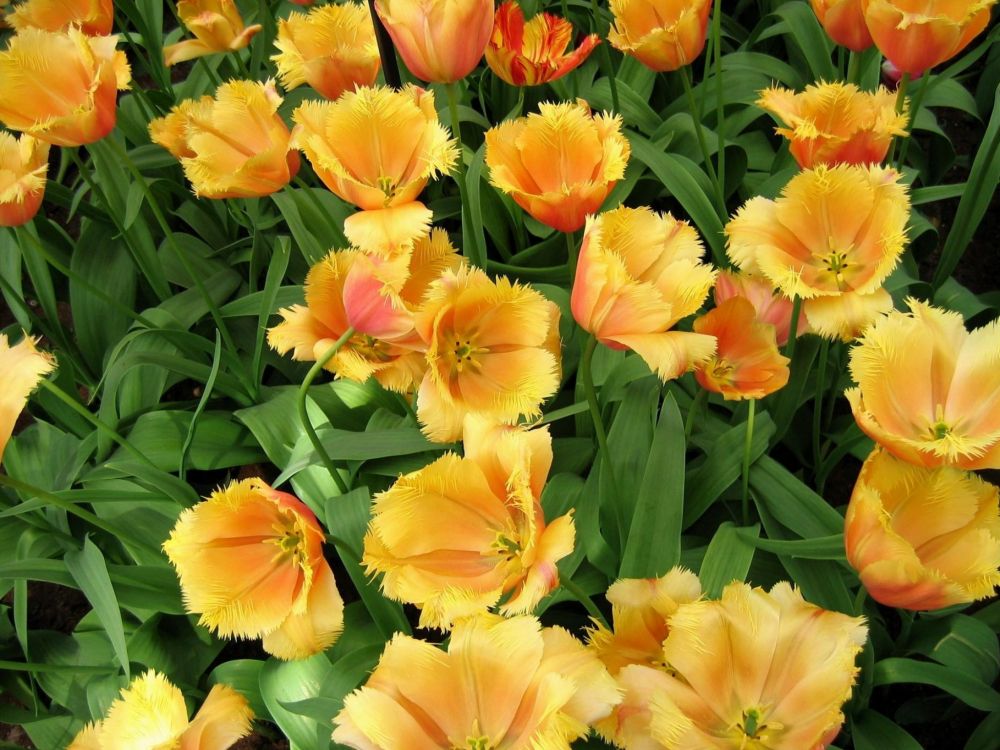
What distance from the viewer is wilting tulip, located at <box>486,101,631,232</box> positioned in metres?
1.13

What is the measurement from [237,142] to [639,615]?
2.91 feet

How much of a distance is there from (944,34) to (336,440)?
100 centimetres

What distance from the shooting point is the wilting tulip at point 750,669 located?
0.83m

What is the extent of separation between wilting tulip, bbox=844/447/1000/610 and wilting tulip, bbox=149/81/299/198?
83cm

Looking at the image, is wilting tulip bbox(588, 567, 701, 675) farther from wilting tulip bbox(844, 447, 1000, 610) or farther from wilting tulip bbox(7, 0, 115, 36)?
wilting tulip bbox(7, 0, 115, 36)

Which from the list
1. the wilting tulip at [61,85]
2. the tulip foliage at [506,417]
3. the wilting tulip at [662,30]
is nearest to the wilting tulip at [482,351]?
the tulip foliage at [506,417]

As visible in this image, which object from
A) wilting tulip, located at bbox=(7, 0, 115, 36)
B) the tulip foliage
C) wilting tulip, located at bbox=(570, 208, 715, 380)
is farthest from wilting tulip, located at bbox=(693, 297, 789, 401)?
wilting tulip, located at bbox=(7, 0, 115, 36)

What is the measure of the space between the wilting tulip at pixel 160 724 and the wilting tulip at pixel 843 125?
0.99 m

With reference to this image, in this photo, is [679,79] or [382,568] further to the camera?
[679,79]

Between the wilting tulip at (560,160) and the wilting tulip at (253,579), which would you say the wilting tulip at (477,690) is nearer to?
the wilting tulip at (253,579)

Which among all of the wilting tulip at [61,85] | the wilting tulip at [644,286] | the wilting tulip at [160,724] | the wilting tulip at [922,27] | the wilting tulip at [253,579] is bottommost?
the wilting tulip at [160,724]

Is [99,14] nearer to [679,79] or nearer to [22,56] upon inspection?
[22,56]

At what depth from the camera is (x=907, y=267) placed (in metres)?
1.64

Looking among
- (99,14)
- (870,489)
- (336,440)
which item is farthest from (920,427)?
(99,14)
